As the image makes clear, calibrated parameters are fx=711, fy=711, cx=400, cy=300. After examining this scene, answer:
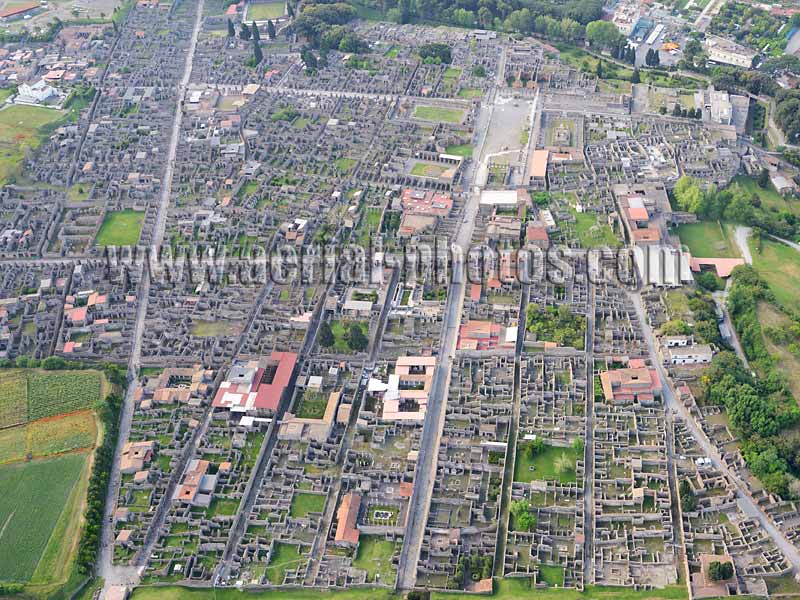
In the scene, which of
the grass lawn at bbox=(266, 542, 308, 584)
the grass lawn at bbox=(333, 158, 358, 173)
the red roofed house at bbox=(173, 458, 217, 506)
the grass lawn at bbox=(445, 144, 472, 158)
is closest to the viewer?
the grass lawn at bbox=(266, 542, 308, 584)

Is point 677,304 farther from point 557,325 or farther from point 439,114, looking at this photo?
point 439,114

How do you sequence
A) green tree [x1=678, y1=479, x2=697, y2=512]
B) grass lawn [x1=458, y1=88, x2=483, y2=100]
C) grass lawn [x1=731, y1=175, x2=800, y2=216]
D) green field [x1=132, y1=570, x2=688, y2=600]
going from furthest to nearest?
grass lawn [x1=458, y1=88, x2=483, y2=100], grass lawn [x1=731, y1=175, x2=800, y2=216], green tree [x1=678, y1=479, x2=697, y2=512], green field [x1=132, y1=570, x2=688, y2=600]

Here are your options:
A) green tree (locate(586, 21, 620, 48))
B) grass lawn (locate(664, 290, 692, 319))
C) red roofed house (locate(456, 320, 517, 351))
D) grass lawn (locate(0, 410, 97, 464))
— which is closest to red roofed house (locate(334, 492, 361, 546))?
red roofed house (locate(456, 320, 517, 351))

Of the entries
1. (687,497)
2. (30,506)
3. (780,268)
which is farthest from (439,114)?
(30,506)

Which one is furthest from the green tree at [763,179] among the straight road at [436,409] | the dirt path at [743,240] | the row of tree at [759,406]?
the straight road at [436,409]

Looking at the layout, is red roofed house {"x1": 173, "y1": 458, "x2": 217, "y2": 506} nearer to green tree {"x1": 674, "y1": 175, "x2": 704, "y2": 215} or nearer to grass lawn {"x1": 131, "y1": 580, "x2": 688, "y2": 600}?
grass lawn {"x1": 131, "y1": 580, "x2": 688, "y2": 600}

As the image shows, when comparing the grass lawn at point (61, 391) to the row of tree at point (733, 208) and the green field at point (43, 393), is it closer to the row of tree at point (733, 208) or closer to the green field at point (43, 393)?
the green field at point (43, 393)
